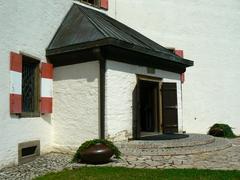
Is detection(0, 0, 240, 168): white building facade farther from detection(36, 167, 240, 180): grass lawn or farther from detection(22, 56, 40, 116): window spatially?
detection(36, 167, 240, 180): grass lawn

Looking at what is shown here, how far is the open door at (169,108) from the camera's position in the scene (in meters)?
12.1

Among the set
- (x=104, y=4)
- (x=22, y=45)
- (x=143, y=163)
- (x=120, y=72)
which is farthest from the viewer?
(x=104, y=4)

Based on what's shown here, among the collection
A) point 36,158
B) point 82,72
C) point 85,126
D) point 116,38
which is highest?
point 116,38

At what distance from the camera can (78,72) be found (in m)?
10.9

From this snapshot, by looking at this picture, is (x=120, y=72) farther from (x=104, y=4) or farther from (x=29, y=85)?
(x=104, y=4)

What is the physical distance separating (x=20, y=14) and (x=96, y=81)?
2.61 metres

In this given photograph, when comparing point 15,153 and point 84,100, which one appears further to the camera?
point 84,100

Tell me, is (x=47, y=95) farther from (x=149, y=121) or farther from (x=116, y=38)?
(x=149, y=121)

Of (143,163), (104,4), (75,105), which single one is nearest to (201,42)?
(104,4)

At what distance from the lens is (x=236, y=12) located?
1778 cm

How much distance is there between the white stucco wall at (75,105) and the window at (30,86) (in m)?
0.73

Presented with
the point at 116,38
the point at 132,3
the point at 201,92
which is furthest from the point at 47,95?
the point at 201,92

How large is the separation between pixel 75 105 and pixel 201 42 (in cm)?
Result: 811

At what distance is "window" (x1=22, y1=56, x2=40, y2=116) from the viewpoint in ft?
33.6
